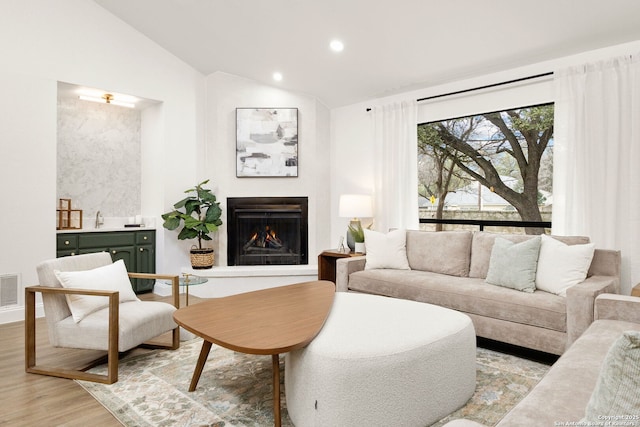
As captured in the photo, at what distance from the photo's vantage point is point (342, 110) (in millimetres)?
5520

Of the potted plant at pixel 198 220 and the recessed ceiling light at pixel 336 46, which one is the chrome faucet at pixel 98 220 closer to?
the potted plant at pixel 198 220

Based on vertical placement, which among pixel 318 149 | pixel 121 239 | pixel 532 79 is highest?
pixel 532 79

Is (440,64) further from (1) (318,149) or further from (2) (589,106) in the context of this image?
(1) (318,149)

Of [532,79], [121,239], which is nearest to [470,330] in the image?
[532,79]

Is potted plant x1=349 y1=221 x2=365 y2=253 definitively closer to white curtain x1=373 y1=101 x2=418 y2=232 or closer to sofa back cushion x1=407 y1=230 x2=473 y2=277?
white curtain x1=373 y1=101 x2=418 y2=232

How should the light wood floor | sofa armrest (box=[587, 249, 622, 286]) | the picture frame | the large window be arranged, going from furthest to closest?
1. the picture frame
2. the large window
3. sofa armrest (box=[587, 249, 622, 286])
4. the light wood floor

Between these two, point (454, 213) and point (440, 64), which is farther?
point (454, 213)

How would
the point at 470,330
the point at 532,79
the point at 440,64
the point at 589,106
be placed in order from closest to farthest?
the point at 470,330 < the point at 589,106 < the point at 532,79 < the point at 440,64

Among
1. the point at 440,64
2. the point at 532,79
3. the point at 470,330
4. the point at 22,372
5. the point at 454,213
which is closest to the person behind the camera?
the point at 470,330

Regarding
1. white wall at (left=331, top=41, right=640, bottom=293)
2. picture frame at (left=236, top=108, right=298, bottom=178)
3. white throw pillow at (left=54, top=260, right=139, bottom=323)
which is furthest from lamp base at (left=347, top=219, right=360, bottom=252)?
white throw pillow at (left=54, top=260, right=139, bottom=323)

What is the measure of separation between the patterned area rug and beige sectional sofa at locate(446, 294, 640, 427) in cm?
52

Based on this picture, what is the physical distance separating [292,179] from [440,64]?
221 centimetres

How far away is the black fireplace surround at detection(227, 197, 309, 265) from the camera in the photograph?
5.23 metres

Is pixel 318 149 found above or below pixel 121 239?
above
